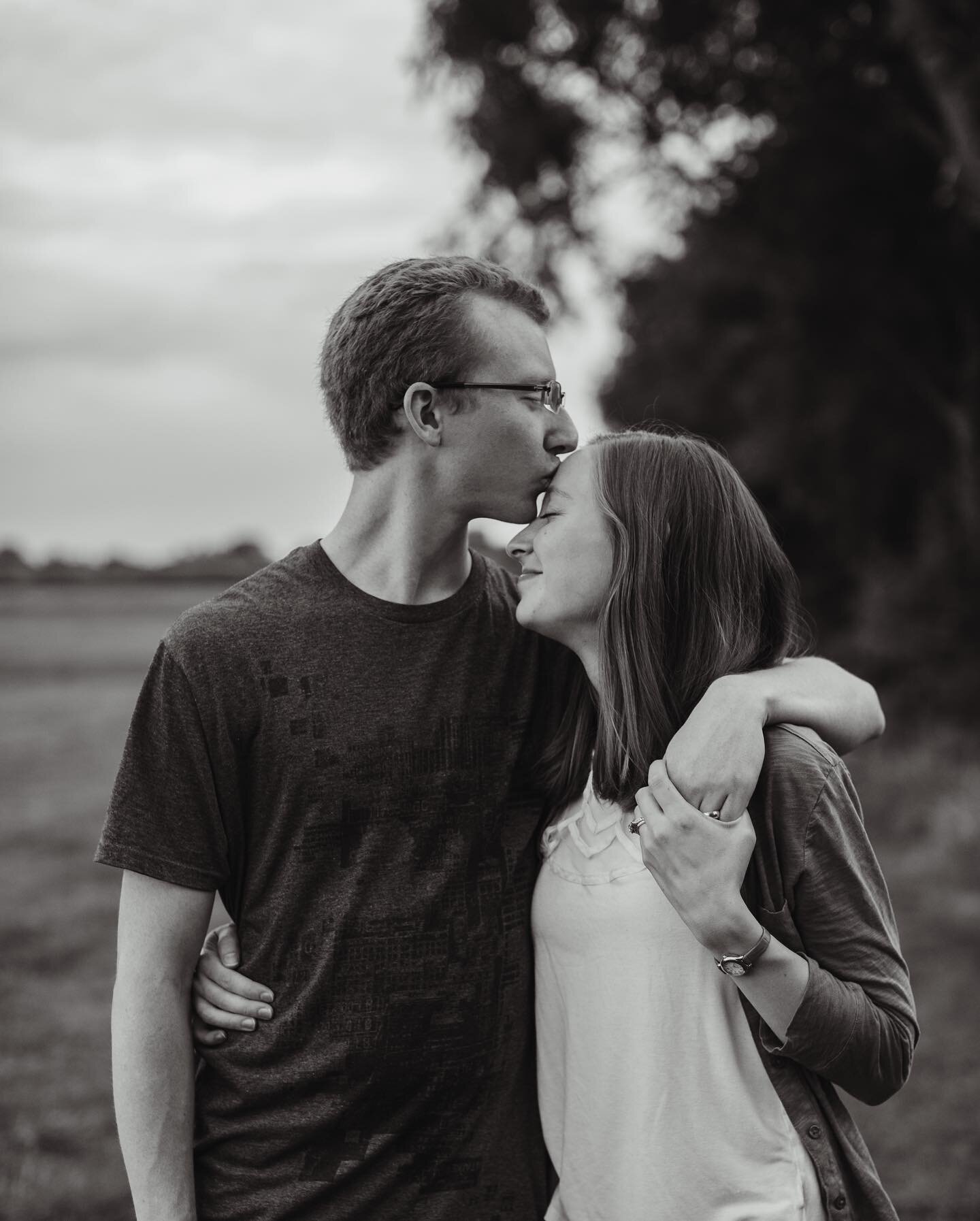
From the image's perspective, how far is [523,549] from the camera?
2.54m

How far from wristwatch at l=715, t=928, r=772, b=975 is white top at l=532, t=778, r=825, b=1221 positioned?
17 cm

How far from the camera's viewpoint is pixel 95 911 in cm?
814

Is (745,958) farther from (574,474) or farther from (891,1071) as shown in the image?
(574,474)

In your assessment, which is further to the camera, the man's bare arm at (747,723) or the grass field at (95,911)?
the grass field at (95,911)

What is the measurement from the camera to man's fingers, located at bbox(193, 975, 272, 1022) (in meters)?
2.23

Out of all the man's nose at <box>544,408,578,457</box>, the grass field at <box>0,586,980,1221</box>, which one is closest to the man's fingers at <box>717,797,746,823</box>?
the man's nose at <box>544,408,578,457</box>

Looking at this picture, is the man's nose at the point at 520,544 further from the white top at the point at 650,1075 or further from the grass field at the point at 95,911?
the grass field at the point at 95,911

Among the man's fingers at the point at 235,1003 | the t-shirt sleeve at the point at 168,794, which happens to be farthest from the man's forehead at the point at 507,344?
the man's fingers at the point at 235,1003

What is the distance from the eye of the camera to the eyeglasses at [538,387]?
2.47m

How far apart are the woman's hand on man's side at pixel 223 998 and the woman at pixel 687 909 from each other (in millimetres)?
567

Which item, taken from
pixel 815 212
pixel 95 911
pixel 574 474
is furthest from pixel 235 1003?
pixel 815 212

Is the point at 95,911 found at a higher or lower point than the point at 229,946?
lower

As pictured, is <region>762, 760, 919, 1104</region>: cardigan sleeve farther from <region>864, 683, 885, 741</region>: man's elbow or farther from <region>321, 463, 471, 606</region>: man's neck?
<region>321, 463, 471, 606</region>: man's neck

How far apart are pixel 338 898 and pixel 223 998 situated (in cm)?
29
